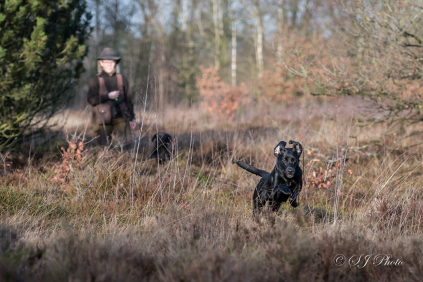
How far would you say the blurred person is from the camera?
5086mm

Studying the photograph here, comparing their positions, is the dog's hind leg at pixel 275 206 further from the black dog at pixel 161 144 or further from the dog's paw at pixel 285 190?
the black dog at pixel 161 144

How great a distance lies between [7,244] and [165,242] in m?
1.11

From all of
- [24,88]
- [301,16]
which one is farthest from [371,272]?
[301,16]

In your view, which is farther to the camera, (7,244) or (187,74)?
(187,74)

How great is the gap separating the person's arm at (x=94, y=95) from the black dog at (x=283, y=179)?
10.2 ft

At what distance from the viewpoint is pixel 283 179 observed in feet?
9.87

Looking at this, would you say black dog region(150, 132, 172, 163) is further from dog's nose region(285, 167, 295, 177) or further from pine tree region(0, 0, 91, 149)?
dog's nose region(285, 167, 295, 177)

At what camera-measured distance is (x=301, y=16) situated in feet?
61.6

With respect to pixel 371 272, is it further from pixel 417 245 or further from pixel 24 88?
pixel 24 88

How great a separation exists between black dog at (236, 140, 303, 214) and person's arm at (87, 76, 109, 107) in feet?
10.2

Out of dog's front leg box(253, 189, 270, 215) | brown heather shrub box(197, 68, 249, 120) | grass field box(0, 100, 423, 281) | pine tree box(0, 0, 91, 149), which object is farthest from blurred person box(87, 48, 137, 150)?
brown heather shrub box(197, 68, 249, 120)

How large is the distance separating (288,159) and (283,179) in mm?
208

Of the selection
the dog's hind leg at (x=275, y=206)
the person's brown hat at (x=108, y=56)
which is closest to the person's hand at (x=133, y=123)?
the person's brown hat at (x=108, y=56)

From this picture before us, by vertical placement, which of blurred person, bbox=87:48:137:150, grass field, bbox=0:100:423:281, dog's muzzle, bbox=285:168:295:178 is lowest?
grass field, bbox=0:100:423:281
